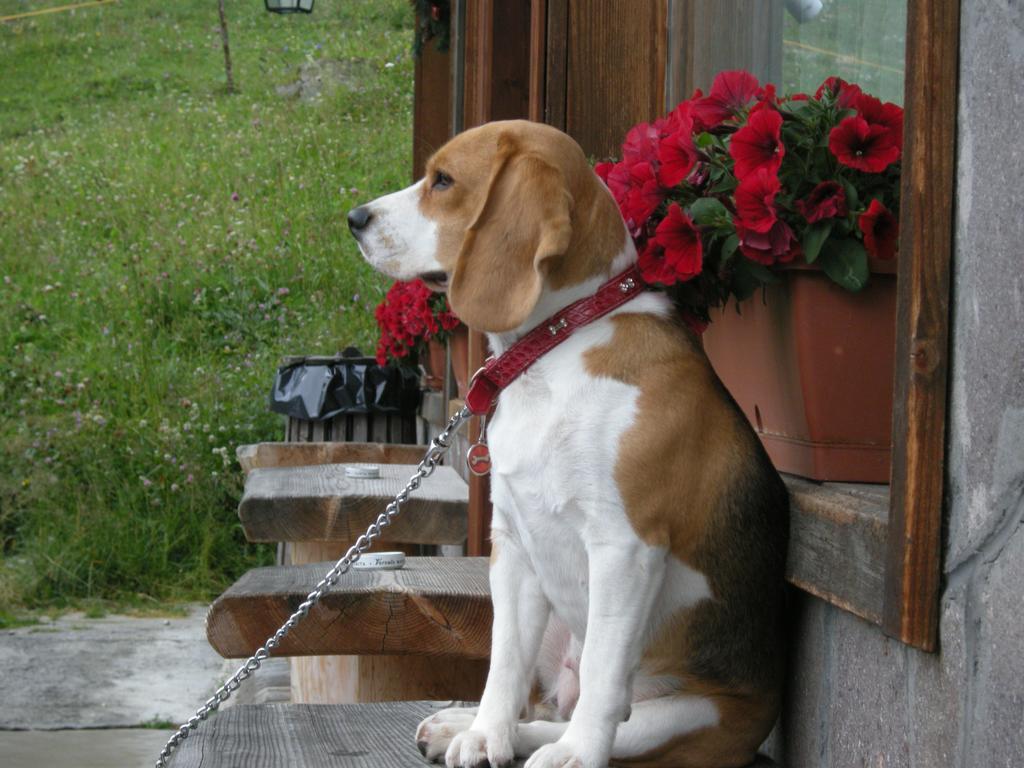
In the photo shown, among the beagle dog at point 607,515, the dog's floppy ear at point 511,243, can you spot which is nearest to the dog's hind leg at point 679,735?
the beagle dog at point 607,515

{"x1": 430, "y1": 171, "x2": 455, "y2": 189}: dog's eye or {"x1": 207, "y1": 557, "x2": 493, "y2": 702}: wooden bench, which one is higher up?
{"x1": 430, "y1": 171, "x2": 455, "y2": 189}: dog's eye

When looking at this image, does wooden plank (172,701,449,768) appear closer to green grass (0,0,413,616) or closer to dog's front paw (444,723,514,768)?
dog's front paw (444,723,514,768)

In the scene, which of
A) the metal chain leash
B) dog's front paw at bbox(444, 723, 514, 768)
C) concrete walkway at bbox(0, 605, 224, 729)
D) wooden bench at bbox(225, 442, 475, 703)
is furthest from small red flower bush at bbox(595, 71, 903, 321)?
concrete walkway at bbox(0, 605, 224, 729)

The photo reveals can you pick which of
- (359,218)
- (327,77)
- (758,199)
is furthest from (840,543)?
(327,77)

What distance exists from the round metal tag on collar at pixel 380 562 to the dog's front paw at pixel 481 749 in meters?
0.99

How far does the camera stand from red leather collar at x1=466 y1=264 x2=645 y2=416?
6.28ft

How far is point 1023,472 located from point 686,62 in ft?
6.79

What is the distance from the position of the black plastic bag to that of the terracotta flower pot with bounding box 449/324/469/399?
3.59 ft

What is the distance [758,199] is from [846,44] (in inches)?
34.8

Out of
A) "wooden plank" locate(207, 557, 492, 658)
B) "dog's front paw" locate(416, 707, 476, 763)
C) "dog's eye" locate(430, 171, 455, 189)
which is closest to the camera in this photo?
"dog's front paw" locate(416, 707, 476, 763)

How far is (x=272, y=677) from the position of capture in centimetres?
585

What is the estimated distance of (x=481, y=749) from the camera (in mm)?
1837

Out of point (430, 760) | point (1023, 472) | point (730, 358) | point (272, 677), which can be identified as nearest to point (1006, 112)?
point (1023, 472)

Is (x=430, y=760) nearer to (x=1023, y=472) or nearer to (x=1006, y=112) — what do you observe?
(x=1023, y=472)
